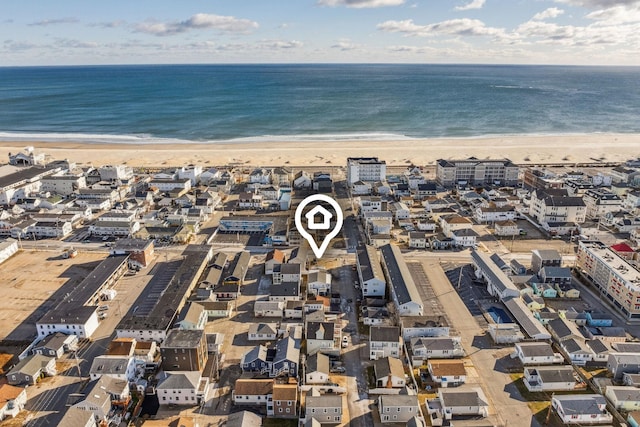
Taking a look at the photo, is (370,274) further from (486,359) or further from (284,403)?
(284,403)

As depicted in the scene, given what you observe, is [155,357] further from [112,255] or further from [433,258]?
[433,258]

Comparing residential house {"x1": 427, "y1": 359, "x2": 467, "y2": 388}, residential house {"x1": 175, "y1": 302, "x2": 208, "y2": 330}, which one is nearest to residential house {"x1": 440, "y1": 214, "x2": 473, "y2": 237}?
residential house {"x1": 427, "y1": 359, "x2": 467, "y2": 388}

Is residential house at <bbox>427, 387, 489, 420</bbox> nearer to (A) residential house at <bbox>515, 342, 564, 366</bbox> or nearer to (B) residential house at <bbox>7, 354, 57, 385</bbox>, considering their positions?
(A) residential house at <bbox>515, 342, 564, 366</bbox>

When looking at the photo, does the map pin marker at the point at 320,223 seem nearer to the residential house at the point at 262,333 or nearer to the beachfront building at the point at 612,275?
the residential house at the point at 262,333

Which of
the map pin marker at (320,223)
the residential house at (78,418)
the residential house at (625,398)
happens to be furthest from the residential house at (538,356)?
the residential house at (78,418)

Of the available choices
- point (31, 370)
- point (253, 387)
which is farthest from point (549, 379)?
point (31, 370)
